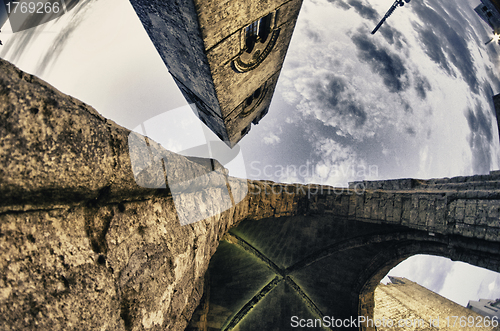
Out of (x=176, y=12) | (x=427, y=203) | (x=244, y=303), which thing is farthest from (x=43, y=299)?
(x=244, y=303)

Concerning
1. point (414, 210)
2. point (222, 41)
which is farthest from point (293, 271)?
point (222, 41)

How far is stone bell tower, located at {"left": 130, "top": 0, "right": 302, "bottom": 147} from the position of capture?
3.28m

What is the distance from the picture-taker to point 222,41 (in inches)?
148

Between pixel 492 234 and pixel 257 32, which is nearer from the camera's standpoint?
pixel 492 234

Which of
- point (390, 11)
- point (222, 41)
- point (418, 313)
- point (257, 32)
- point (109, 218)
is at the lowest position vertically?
point (418, 313)

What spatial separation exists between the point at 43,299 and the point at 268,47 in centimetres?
621

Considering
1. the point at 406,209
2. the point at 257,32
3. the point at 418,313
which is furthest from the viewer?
the point at 418,313

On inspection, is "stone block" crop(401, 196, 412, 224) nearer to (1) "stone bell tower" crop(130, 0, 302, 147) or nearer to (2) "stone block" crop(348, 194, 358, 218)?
(2) "stone block" crop(348, 194, 358, 218)

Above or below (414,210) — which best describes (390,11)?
above

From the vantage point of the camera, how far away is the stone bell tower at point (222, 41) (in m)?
3.28

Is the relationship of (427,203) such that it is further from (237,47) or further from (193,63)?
(193,63)

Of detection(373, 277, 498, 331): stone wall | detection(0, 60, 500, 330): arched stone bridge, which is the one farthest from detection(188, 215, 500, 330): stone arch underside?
detection(373, 277, 498, 331): stone wall

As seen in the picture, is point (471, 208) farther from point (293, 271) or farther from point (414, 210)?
point (293, 271)

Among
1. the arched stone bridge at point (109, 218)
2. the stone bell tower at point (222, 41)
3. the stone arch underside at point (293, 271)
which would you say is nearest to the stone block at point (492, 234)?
the arched stone bridge at point (109, 218)
